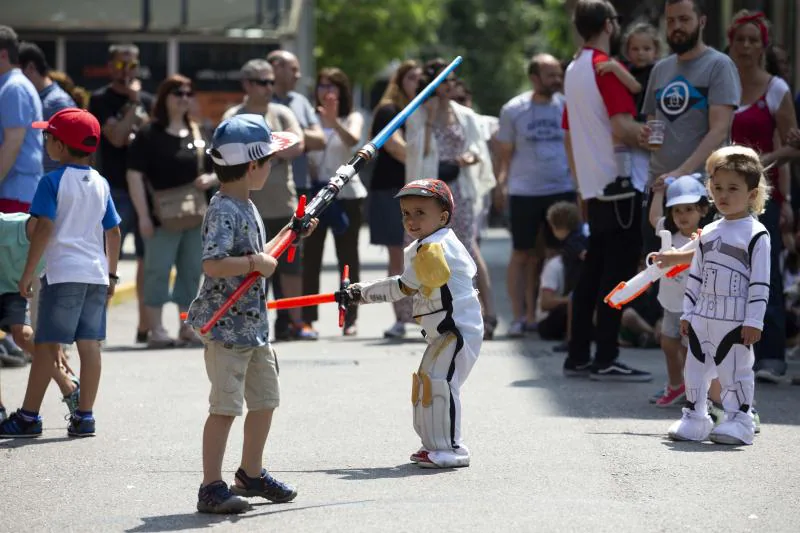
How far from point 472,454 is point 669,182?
2.23 m

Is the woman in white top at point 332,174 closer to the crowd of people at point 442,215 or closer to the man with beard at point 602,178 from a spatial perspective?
the crowd of people at point 442,215

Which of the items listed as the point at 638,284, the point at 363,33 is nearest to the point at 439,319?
the point at 638,284

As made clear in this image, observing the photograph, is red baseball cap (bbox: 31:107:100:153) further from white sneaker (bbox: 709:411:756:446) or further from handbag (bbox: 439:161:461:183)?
handbag (bbox: 439:161:461:183)

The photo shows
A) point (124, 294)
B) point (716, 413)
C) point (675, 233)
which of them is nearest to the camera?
point (716, 413)

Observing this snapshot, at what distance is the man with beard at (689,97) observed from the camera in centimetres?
884

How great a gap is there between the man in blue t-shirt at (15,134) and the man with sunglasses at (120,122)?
2736 millimetres

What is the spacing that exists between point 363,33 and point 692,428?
3938cm

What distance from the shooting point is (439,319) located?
7086 mm

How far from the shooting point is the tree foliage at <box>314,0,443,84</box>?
4600 cm

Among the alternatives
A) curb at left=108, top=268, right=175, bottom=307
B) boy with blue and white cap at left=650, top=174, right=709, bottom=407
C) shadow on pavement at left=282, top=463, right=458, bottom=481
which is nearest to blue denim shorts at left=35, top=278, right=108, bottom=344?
shadow on pavement at left=282, top=463, right=458, bottom=481

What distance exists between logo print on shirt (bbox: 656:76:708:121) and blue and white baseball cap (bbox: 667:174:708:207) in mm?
564

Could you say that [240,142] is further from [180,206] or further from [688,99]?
[180,206]

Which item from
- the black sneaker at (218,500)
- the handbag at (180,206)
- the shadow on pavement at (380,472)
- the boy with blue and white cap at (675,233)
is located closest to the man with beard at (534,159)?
the handbag at (180,206)

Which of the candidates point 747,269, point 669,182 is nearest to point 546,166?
point 669,182
